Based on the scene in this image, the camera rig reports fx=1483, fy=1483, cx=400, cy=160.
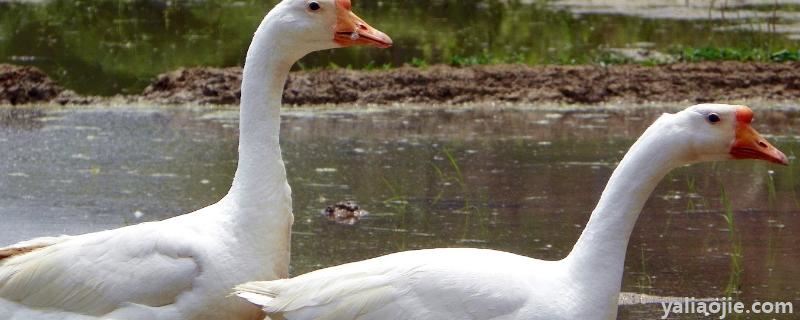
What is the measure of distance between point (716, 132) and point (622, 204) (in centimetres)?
41

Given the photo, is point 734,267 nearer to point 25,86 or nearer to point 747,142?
point 747,142

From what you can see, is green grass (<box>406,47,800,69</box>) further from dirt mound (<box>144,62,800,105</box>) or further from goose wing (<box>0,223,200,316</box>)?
goose wing (<box>0,223,200,316</box>)

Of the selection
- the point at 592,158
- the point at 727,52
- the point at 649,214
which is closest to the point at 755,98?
the point at 727,52

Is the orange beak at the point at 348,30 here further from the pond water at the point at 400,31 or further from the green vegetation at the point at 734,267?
the pond water at the point at 400,31

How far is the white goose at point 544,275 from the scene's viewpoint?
16.2 feet

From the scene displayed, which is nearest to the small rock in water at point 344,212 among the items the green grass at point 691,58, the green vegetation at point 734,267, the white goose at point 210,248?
the green vegetation at point 734,267

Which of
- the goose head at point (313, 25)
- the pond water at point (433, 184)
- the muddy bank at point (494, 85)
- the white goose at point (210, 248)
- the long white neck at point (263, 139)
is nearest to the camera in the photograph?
the white goose at point (210, 248)

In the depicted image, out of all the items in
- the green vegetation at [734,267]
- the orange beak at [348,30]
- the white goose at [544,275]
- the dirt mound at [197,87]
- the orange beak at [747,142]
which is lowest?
the green vegetation at [734,267]

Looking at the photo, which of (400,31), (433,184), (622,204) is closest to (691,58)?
(400,31)

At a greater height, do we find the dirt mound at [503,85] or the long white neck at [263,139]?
the long white neck at [263,139]

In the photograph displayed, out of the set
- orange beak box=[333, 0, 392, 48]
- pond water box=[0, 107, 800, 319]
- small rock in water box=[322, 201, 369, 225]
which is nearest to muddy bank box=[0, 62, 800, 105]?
pond water box=[0, 107, 800, 319]

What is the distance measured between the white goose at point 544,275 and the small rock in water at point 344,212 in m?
4.00

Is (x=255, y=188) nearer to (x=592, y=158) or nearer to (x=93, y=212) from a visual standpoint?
(x=93, y=212)

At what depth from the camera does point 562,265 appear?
16.7 feet
